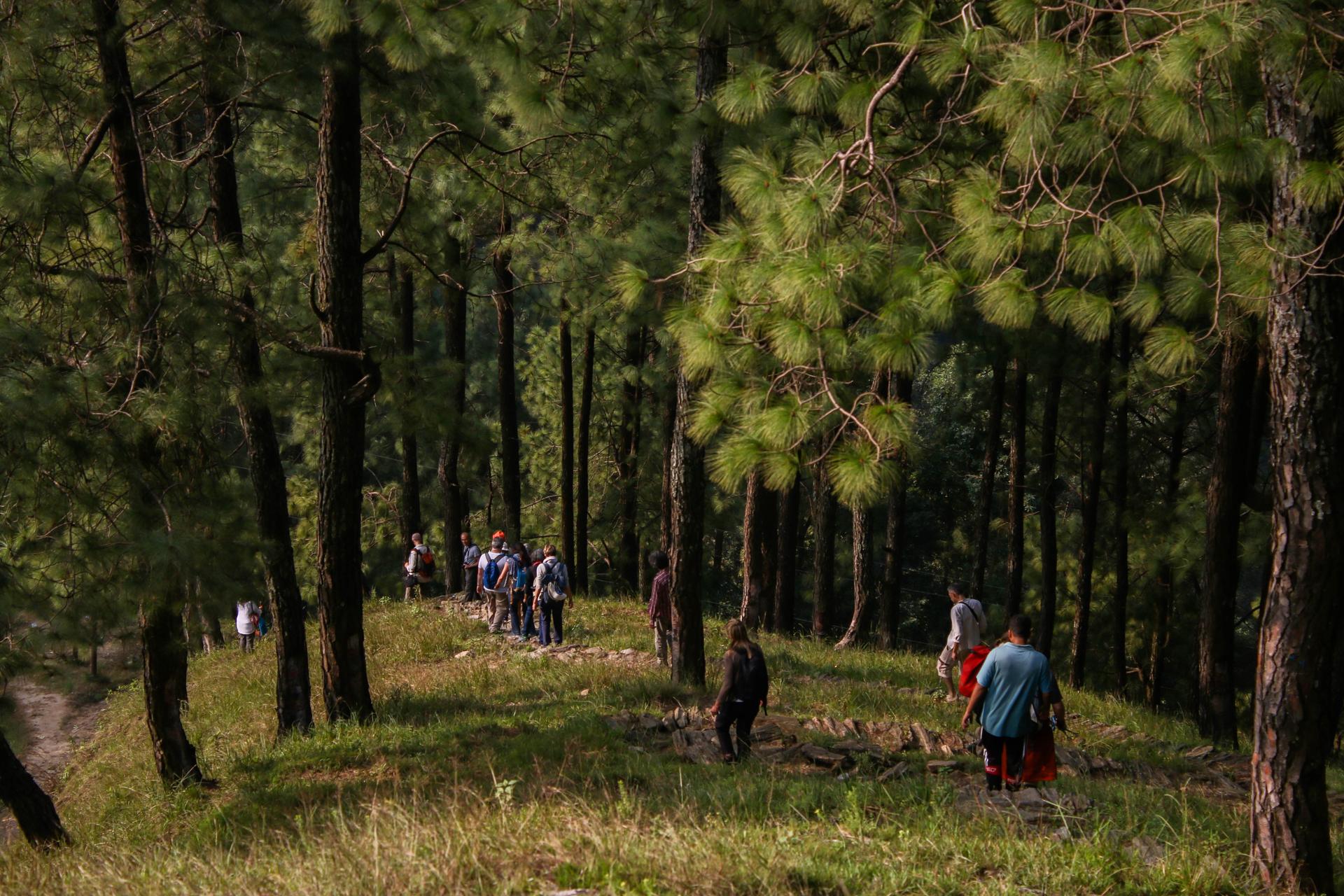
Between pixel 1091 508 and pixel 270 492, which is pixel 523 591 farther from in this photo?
pixel 1091 508

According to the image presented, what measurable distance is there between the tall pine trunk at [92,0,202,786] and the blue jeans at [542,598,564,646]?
6150 mm

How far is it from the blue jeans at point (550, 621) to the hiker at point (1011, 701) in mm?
9136

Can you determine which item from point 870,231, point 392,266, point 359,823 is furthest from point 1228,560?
point 392,266

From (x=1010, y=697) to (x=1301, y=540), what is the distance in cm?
241

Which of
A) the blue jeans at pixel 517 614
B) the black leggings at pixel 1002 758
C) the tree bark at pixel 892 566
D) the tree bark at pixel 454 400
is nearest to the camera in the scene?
the black leggings at pixel 1002 758

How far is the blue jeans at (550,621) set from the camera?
53.7 ft

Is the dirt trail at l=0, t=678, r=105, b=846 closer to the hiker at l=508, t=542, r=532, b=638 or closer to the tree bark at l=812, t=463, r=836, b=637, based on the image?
the hiker at l=508, t=542, r=532, b=638

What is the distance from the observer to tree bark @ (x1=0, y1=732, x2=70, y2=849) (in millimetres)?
9141

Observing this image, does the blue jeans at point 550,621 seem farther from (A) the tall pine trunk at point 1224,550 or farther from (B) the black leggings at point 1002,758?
(B) the black leggings at point 1002,758

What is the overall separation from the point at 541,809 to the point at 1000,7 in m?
5.84

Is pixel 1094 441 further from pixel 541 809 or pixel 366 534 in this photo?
pixel 366 534

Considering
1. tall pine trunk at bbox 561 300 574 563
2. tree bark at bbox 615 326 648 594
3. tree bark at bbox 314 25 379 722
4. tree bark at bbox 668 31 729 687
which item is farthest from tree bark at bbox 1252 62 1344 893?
tree bark at bbox 615 326 648 594

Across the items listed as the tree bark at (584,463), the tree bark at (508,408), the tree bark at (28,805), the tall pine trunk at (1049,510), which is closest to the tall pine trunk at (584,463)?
the tree bark at (584,463)

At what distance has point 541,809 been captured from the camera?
22.0 ft
